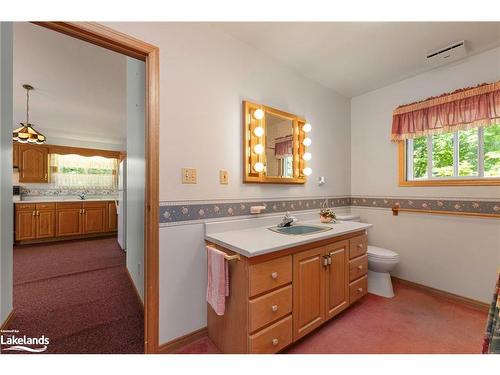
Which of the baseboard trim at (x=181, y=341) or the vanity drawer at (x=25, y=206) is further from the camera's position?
the vanity drawer at (x=25, y=206)

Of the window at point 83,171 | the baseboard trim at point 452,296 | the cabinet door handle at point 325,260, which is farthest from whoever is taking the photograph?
the window at point 83,171

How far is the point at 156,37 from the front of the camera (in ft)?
4.77

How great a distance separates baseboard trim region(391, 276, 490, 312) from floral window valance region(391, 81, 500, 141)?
1.67 m

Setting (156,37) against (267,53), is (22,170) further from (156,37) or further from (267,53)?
(267,53)

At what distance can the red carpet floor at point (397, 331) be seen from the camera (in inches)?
59.4

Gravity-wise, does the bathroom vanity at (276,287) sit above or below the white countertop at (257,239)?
below

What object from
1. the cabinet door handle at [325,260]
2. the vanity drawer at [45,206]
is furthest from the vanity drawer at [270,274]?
the vanity drawer at [45,206]

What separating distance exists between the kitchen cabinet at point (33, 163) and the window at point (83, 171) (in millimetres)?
164

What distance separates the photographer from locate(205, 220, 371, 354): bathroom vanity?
1262 mm

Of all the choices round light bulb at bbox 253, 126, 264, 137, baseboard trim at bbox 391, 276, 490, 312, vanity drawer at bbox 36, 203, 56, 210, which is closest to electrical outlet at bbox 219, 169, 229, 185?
round light bulb at bbox 253, 126, 264, 137

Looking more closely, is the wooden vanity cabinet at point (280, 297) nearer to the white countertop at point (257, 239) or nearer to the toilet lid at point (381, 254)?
the white countertop at point (257, 239)

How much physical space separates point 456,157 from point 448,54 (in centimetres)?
101
